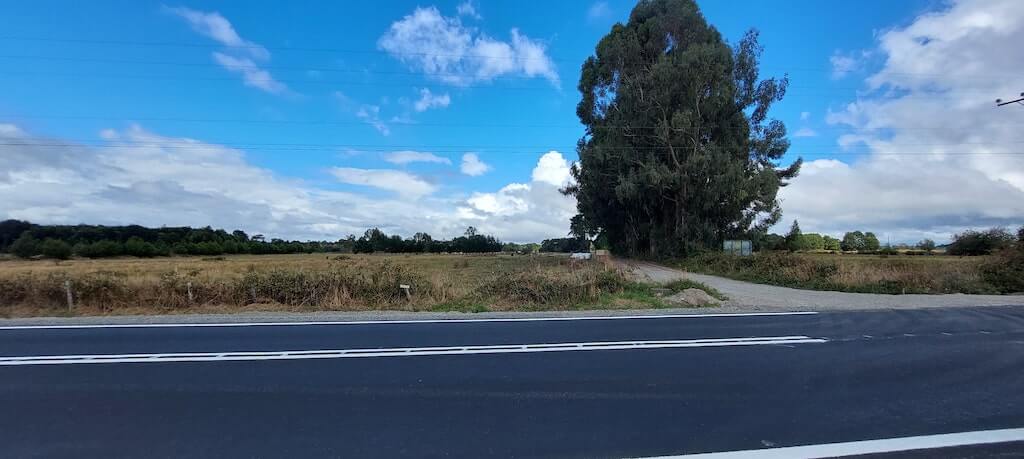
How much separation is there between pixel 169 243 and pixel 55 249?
2620 centimetres

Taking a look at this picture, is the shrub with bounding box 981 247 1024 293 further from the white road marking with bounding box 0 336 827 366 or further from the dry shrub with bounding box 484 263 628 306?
the white road marking with bounding box 0 336 827 366

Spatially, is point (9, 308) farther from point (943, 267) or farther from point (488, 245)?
point (488, 245)

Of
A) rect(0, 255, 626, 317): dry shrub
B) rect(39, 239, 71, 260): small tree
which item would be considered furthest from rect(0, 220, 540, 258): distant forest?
rect(0, 255, 626, 317): dry shrub

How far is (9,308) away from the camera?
13.4 m

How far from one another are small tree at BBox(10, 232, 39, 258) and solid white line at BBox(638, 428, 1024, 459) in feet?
278

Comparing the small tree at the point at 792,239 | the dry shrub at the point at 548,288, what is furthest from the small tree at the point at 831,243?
the dry shrub at the point at 548,288

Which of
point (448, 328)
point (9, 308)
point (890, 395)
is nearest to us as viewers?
point (890, 395)

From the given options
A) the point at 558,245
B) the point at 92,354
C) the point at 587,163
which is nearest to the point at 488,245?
the point at 558,245

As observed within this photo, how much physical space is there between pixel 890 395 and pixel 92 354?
10.9 meters

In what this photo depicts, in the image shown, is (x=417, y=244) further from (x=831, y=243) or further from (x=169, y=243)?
(x=831, y=243)

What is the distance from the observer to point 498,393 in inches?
211

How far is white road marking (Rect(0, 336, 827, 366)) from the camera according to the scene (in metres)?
7.13

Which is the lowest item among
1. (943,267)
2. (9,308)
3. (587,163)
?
(9,308)

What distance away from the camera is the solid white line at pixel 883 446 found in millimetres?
→ 3662
